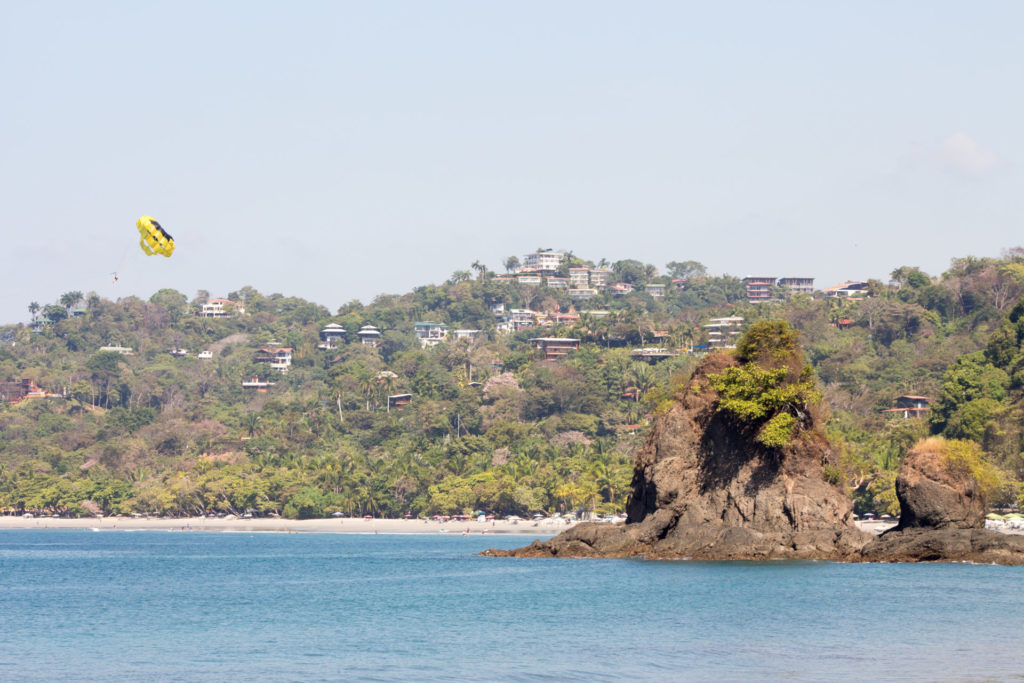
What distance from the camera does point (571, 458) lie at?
371ft

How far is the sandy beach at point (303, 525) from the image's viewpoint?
10200 centimetres

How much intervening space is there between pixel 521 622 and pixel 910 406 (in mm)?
83541

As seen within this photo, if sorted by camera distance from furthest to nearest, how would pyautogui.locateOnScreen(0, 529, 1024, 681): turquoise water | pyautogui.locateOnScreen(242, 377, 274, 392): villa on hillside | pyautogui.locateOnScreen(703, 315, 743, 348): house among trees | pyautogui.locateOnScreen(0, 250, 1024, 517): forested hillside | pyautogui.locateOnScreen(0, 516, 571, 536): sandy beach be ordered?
pyautogui.locateOnScreen(242, 377, 274, 392): villa on hillside → pyautogui.locateOnScreen(703, 315, 743, 348): house among trees → pyautogui.locateOnScreen(0, 516, 571, 536): sandy beach → pyautogui.locateOnScreen(0, 250, 1024, 517): forested hillside → pyautogui.locateOnScreen(0, 529, 1024, 681): turquoise water

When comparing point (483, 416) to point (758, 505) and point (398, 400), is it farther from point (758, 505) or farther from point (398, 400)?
point (758, 505)

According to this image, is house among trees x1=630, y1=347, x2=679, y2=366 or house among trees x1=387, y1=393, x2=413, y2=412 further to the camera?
house among trees x1=630, y1=347, x2=679, y2=366

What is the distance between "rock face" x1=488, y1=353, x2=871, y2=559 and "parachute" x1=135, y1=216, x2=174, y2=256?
995 inches

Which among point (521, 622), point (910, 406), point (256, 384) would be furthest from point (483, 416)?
point (521, 622)

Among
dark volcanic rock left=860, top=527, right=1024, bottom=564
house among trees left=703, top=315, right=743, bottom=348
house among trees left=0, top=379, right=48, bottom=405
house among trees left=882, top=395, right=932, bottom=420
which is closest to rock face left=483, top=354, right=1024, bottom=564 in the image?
dark volcanic rock left=860, top=527, right=1024, bottom=564

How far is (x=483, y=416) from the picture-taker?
133875mm

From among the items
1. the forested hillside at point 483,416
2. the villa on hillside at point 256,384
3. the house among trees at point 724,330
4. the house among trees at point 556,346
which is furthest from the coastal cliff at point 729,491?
the villa on hillside at point 256,384

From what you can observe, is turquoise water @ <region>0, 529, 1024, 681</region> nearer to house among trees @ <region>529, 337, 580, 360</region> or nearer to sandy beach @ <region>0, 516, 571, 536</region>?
sandy beach @ <region>0, 516, 571, 536</region>

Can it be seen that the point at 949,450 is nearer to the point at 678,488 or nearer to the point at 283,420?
the point at 678,488

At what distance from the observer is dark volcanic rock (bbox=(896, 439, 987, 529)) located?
5491cm

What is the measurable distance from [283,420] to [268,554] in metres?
64.3
